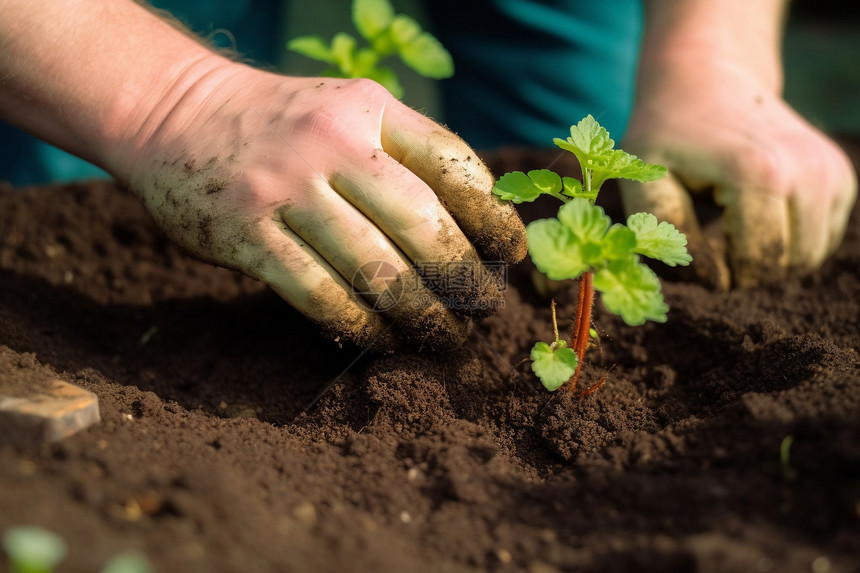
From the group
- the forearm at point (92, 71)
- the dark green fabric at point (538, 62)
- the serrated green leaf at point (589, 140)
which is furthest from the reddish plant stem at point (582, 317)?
the dark green fabric at point (538, 62)

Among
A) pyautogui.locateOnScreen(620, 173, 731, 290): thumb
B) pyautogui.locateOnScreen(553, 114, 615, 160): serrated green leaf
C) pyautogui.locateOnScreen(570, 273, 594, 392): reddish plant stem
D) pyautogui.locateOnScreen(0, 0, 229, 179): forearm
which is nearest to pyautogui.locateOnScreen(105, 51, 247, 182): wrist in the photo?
pyautogui.locateOnScreen(0, 0, 229, 179): forearm

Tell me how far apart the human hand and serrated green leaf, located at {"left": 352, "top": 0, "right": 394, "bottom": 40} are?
0.90 meters

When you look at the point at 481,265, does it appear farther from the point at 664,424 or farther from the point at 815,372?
the point at 815,372

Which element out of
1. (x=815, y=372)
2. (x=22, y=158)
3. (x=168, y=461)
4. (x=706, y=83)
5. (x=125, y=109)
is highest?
(x=706, y=83)

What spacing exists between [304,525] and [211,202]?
2.42ft

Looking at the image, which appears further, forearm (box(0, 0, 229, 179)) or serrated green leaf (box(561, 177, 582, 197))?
forearm (box(0, 0, 229, 179))

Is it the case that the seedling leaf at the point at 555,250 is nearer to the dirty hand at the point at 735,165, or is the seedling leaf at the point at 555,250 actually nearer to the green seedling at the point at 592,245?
the green seedling at the point at 592,245

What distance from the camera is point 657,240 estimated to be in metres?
1.24

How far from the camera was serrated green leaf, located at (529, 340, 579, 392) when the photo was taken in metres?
1.24

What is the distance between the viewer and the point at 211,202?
1388 mm

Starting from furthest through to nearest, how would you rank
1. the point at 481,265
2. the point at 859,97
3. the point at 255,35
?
the point at 859,97
the point at 255,35
the point at 481,265

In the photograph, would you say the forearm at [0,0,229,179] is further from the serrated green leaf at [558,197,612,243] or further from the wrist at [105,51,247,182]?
the serrated green leaf at [558,197,612,243]

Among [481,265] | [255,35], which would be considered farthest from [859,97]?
[481,265]

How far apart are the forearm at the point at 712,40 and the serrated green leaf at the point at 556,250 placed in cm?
138
